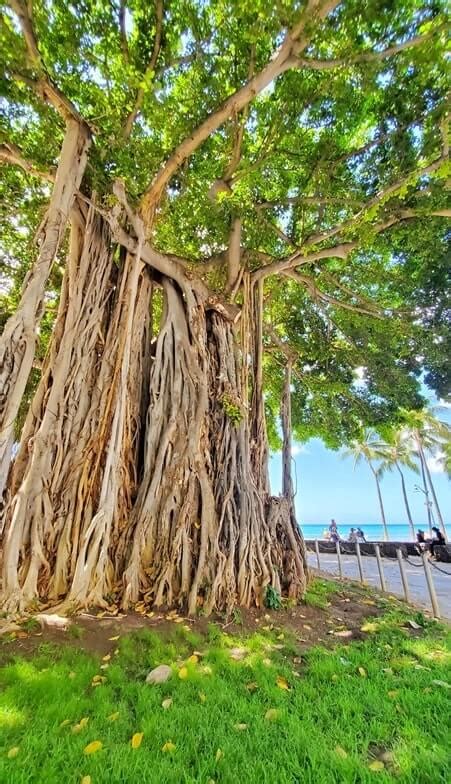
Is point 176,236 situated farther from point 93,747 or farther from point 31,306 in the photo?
point 93,747

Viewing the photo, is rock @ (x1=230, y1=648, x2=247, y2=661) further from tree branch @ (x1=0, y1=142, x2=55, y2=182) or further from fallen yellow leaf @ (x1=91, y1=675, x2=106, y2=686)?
tree branch @ (x1=0, y1=142, x2=55, y2=182)

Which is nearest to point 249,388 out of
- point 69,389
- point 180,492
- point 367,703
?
point 180,492

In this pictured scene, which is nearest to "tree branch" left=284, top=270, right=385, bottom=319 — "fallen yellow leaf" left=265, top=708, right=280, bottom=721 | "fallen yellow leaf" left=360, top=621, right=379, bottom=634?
"fallen yellow leaf" left=360, top=621, right=379, bottom=634

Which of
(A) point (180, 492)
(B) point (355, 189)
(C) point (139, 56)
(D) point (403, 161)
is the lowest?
(A) point (180, 492)

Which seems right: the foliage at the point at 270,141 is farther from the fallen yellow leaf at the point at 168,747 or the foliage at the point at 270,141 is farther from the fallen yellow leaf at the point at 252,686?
the fallen yellow leaf at the point at 168,747

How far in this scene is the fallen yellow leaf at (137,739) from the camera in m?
1.47

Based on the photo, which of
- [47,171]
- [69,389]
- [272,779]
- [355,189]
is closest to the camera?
[272,779]

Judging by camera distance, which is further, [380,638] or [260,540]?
[260,540]

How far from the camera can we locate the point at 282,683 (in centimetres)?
208

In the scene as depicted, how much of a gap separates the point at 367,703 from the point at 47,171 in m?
4.81

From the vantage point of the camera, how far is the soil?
2.28 metres

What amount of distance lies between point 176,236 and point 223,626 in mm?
5010

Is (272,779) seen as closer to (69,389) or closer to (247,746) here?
(247,746)

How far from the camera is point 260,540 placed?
12.3ft
